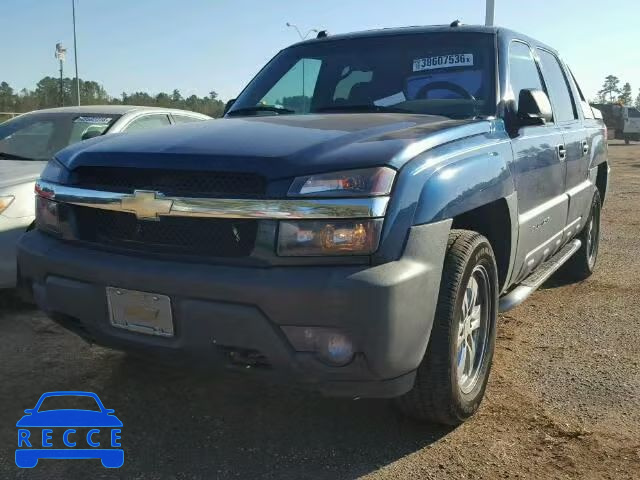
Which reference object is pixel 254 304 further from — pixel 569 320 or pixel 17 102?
pixel 17 102

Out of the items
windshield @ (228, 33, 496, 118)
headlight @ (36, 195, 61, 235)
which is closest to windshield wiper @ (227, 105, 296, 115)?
windshield @ (228, 33, 496, 118)

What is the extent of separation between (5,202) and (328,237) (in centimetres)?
305

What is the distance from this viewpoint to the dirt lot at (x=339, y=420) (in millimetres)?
2629

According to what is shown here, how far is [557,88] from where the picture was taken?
484 centimetres

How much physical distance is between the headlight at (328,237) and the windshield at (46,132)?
3.62 meters

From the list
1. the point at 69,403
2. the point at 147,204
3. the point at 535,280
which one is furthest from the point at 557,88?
the point at 69,403

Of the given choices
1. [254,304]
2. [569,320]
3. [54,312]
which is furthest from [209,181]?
[569,320]

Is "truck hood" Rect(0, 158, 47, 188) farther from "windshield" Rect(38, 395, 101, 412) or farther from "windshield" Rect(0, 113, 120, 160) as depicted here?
"windshield" Rect(38, 395, 101, 412)

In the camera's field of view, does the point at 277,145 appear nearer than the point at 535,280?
Yes

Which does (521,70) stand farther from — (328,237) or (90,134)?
(90,134)

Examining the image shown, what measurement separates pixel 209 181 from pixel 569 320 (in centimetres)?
317

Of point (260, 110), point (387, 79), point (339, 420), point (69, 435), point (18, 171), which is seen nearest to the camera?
point (69, 435)

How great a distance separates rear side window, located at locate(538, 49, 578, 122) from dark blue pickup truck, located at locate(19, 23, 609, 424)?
1.16 m

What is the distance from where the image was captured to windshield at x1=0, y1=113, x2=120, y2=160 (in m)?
5.55
